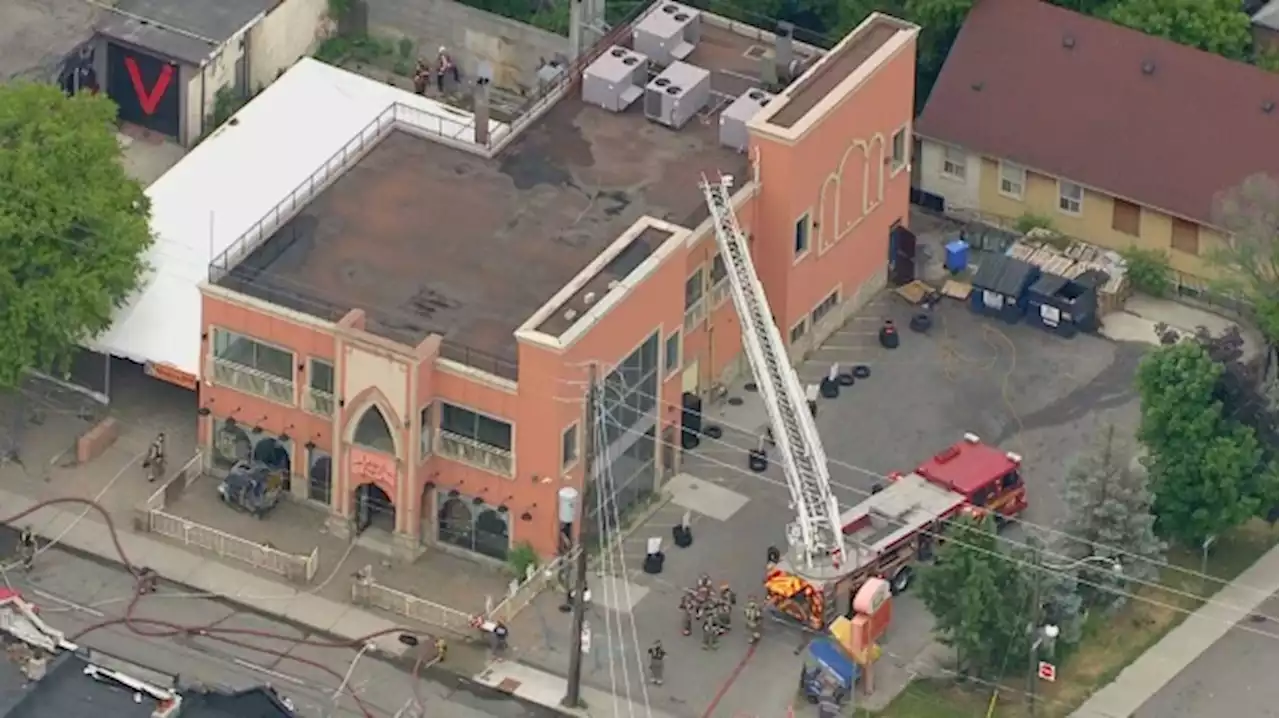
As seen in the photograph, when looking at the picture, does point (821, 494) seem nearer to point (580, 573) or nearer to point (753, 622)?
point (753, 622)

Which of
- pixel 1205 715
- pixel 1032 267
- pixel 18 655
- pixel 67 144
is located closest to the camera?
pixel 18 655

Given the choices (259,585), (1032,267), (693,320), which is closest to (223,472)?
(259,585)

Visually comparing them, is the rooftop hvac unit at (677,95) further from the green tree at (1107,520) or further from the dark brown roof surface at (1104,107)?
the green tree at (1107,520)

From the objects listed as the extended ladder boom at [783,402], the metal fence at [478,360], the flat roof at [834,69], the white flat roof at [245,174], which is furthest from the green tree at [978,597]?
the white flat roof at [245,174]

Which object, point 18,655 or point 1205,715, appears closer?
point 18,655

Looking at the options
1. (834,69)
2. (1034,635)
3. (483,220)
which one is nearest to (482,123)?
(483,220)

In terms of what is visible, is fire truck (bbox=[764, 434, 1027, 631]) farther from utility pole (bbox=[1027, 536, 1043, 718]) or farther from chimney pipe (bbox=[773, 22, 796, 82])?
chimney pipe (bbox=[773, 22, 796, 82])

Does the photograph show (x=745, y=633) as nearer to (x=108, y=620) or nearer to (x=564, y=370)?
(x=564, y=370)

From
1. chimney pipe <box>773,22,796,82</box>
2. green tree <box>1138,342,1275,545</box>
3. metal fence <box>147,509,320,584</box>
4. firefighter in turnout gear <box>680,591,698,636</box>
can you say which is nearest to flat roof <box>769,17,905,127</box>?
chimney pipe <box>773,22,796,82</box>
